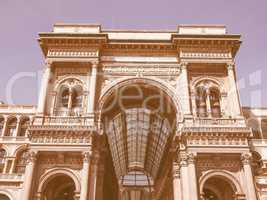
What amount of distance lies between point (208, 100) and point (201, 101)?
60 centimetres

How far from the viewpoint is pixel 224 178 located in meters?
23.5

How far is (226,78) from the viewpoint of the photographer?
27.6 metres

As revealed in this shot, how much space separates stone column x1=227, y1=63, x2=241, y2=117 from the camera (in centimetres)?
2564

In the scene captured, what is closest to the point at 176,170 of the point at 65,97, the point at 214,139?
the point at 214,139

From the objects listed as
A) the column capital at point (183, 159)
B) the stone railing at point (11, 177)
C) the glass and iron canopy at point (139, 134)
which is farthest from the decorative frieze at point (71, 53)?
the column capital at point (183, 159)

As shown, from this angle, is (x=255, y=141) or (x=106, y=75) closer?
(x=106, y=75)

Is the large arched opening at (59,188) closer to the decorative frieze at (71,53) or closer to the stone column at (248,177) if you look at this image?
the decorative frieze at (71,53)

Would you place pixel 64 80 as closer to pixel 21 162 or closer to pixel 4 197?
pixel 4 197

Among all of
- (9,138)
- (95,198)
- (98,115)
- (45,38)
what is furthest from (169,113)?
(9,138)

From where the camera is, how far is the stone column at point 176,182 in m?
25.6

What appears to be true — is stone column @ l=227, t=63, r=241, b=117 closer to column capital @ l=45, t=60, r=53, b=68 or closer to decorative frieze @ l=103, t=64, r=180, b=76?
decorative frieze @ l=103, t=64, r=180, b=76

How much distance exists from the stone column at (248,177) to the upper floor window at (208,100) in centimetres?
447

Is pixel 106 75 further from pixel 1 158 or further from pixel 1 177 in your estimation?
pixel 1 158

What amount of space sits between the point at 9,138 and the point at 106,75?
16357 millimetres
